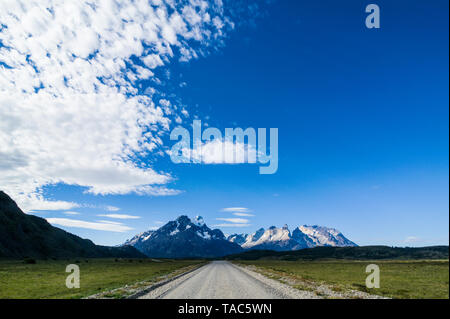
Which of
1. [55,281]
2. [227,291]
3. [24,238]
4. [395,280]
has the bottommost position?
[24,238]

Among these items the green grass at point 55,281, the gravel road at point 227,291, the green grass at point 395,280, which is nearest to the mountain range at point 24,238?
the green grass at point 55,281

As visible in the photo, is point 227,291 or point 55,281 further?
point 55,281

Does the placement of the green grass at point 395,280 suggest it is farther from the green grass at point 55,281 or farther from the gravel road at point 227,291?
the green grass at point 55,281

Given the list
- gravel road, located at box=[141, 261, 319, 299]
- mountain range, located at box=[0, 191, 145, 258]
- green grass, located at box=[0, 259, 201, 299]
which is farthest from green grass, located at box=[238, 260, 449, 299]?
mountain range, located at box=[0, 191, 145, 258]

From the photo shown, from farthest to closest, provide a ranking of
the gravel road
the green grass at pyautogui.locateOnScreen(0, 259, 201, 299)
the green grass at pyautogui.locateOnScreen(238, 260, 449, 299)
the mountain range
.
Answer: the mountain range < the green grass at pyautogui.locateOnScreen(238, 260, 449, 299) < the green grass at pyautogui.locateOnScreen(0, 259, 201, 299) < the gravel road

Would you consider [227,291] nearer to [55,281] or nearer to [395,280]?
[55,281]

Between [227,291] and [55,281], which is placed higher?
[227,291]

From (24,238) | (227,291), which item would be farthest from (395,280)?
(24,238)

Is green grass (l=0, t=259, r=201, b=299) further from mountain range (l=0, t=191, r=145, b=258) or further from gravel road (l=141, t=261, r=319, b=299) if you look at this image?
mountain range (l=0, t=191, r=145, b=258)

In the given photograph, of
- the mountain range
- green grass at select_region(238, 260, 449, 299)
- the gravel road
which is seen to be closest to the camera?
the gravel road

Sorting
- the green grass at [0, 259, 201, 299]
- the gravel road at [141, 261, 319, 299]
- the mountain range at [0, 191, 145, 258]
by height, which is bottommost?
the mountain range at [0, 191, 145, 258]

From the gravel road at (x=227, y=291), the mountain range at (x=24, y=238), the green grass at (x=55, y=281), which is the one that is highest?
the gravel road at (x=227, y=291)

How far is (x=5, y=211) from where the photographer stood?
159m
